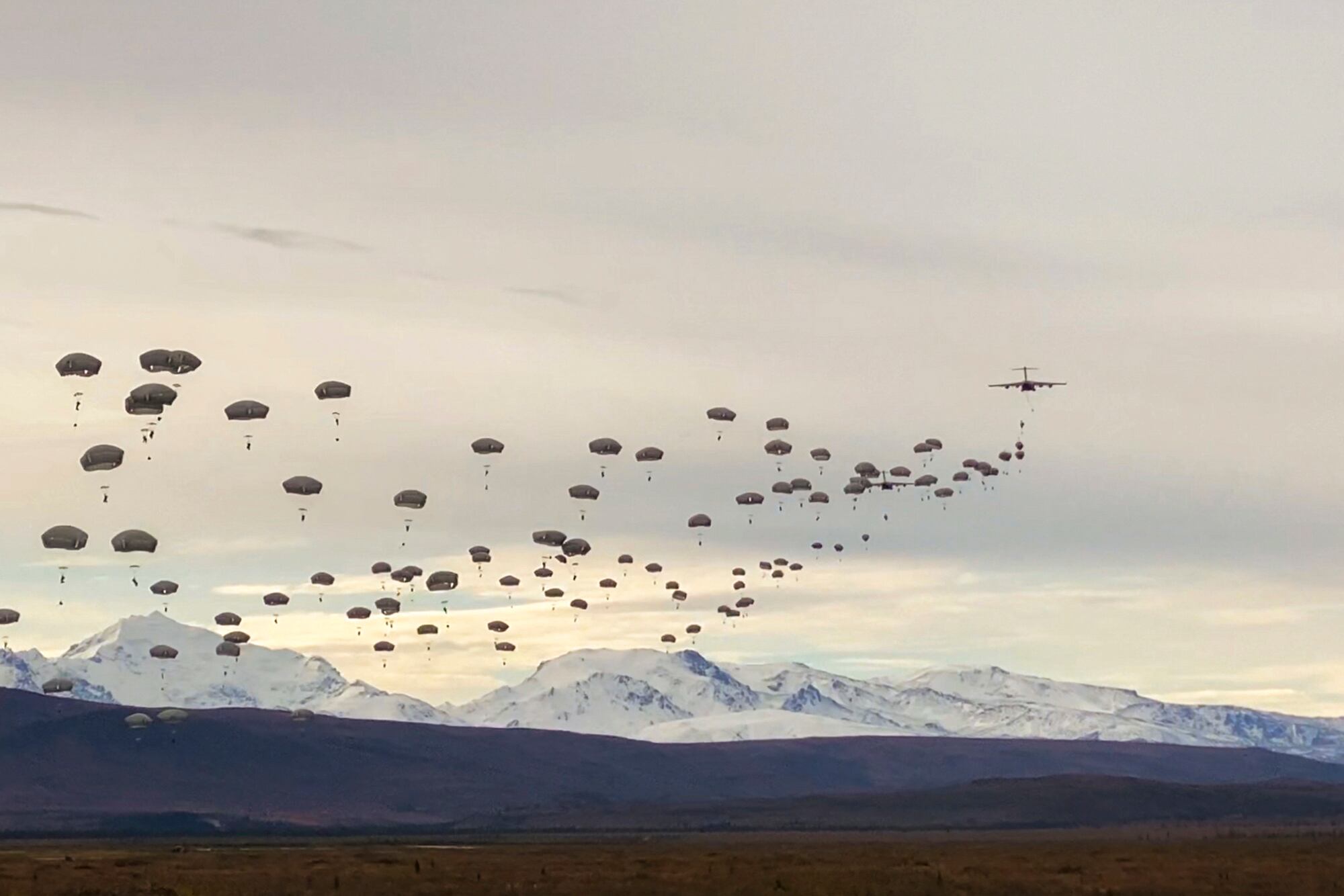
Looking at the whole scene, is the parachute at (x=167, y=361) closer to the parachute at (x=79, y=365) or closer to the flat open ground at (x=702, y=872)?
the parachute at (x=79, y=365)

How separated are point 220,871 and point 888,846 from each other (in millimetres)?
83777

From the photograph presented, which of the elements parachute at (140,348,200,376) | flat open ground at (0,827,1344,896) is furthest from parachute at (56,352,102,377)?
flat open ground at (0,827,1344,896)

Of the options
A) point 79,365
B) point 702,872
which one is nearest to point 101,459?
point 79,365

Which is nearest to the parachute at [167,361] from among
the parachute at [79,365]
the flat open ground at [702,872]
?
the parachute at [79,365]

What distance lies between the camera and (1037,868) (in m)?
126

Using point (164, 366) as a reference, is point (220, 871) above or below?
below

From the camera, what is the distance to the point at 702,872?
405 feet

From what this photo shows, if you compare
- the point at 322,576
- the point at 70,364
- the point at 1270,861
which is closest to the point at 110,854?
the point at 322,576

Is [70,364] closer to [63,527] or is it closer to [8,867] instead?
[63,527]

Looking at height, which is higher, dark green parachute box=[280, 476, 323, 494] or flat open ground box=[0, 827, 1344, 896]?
dark green parachute box=[280, 476, 323, 494]

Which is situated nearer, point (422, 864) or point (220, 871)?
point (220, 871)

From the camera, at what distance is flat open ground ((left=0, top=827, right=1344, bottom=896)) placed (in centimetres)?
10494

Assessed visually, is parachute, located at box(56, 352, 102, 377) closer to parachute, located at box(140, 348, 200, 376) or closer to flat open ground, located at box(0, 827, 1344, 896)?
parachute, located at box(140, 348, 200, 376)

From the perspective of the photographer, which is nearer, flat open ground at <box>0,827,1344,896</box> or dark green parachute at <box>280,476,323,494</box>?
flat open ground at <box>0,827,1344,896</box>
